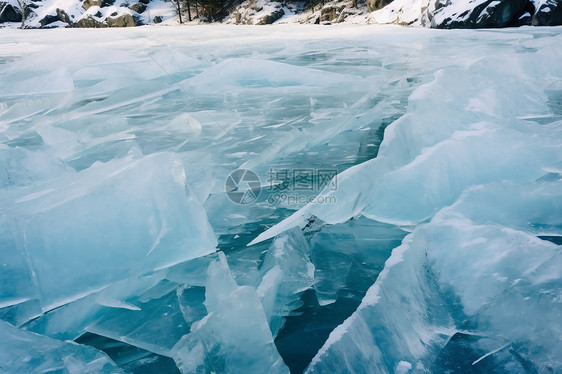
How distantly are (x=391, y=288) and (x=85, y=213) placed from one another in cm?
97

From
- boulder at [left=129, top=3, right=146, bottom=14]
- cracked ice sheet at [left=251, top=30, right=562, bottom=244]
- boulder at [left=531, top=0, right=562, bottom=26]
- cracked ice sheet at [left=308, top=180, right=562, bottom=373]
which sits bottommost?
cracked ice sheet at [left=308, top=180, right=562, bottom=373]

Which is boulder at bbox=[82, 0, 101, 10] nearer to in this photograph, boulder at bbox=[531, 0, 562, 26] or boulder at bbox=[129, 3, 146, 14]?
boulder at bbox=[129, 3, 146, 14]

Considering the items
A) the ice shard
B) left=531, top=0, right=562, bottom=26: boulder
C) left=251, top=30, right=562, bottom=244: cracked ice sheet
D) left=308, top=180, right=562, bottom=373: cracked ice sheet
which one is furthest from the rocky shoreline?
the ice shard

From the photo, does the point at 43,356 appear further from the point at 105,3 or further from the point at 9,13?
the point at 9,13

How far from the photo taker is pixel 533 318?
2.81 ft

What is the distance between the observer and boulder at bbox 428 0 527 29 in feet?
31.2

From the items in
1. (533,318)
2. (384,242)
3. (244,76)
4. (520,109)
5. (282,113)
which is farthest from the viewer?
(244,76)

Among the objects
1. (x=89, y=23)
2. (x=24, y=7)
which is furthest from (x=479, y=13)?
(x=24, y=7)

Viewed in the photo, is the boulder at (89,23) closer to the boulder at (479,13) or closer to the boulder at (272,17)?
the boulder at (272,17)

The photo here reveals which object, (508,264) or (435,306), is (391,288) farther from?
(508,264)

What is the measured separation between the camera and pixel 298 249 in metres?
1.28

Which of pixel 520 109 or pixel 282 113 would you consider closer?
pixel 520 109

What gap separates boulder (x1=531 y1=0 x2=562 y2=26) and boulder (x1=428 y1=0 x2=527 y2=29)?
21.7 inches

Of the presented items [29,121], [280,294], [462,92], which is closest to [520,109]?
[462,92]
